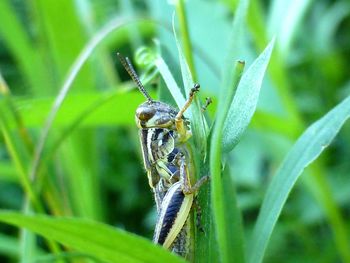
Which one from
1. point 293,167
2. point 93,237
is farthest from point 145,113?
point 93,237

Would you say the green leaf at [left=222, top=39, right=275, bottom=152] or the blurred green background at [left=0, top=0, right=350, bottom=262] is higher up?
the blurred green background at [left=0, top=0, right=350, bottom=262]

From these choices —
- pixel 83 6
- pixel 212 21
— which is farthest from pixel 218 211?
pixel 83 6

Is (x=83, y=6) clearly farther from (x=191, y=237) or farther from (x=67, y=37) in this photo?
(x=191, y=237)

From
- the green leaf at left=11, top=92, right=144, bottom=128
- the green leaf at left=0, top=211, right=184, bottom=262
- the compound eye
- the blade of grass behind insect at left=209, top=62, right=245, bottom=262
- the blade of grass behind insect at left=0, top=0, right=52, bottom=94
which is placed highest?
the blade of grass behind insect at left=0, top=0, right=52, bottom=94

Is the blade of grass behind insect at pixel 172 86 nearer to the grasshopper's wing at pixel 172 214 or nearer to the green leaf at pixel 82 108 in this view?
the grasshopper's wing at pixel 172 214

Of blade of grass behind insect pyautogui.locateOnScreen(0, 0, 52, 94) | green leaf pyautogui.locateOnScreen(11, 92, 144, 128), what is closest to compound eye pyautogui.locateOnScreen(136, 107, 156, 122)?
green leaf pyautogui.locateOnScreen(11, 92, 144, 128)

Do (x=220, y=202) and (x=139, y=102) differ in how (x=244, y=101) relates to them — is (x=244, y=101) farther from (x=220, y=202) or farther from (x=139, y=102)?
(x=139, y=102)

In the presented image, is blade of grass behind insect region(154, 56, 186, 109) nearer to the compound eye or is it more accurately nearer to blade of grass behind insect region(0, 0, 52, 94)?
the compound eye
